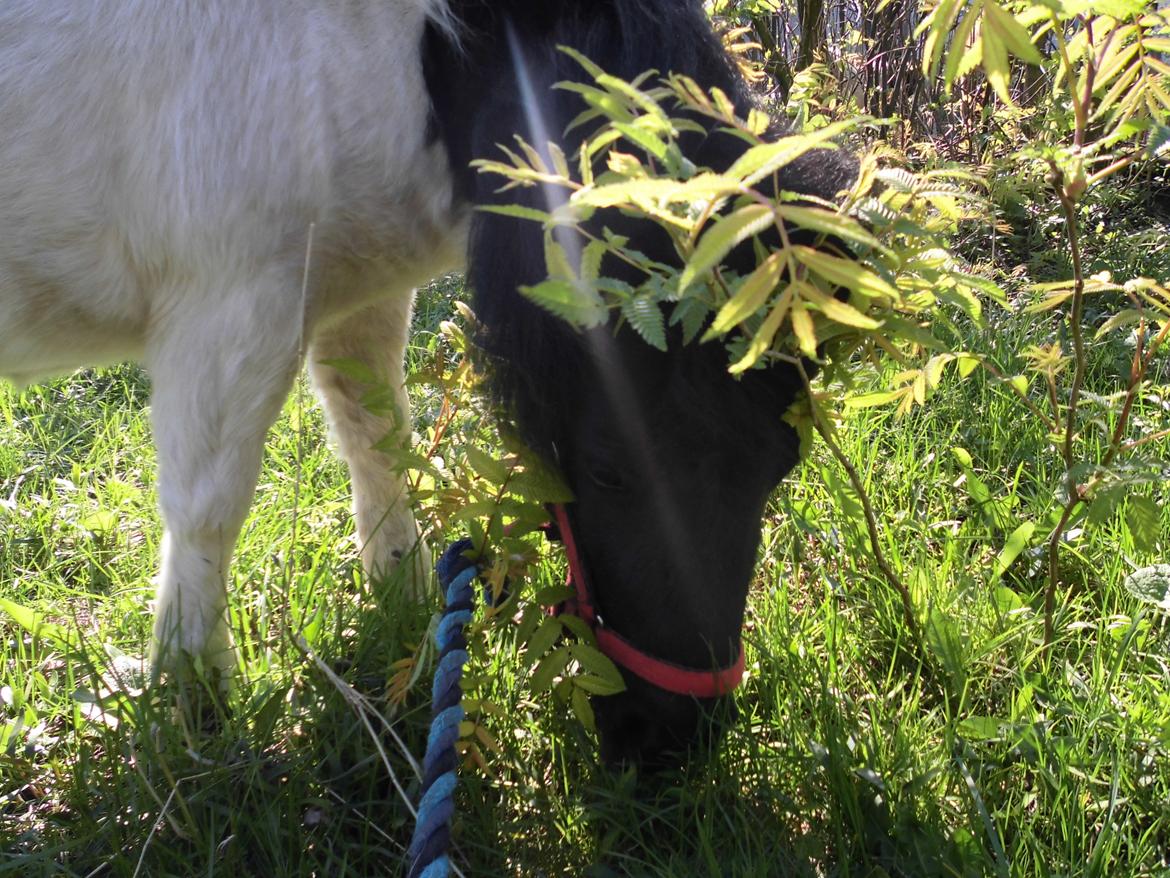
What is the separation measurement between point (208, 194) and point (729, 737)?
4.17 ft

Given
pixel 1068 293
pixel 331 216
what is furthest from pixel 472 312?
pixel 1068 293

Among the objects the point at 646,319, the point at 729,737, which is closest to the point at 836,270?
the point at 646,319

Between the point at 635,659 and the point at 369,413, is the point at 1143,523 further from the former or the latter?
the point at 369,413

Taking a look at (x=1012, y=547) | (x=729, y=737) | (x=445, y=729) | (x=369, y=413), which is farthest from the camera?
(x=369, y=413)

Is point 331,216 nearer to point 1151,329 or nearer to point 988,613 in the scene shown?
point 988,613

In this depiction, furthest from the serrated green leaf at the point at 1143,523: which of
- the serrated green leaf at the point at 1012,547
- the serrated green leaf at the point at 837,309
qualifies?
the serrated green leaf at the point at 837,309

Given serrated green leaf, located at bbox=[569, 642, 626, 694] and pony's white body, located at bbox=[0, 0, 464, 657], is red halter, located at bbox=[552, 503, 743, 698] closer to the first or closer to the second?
serrated green leaf, located at bbox=[569, 642, 626, 694]

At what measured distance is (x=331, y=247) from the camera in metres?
1.71

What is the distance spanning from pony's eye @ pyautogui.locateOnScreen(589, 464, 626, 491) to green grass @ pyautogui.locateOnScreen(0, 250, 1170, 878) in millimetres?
361

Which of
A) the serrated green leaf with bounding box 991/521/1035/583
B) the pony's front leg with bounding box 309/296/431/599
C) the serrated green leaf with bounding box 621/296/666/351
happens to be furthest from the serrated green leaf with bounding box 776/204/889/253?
the pony's front leg with bounding box 309/296/431/599

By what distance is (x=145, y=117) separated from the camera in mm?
1691

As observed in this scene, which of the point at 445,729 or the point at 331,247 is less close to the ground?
the point at 331,247

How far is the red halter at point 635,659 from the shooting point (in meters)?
1.55

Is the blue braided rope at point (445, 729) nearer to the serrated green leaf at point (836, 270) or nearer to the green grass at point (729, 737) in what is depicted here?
the green grass at point (729, 737)
